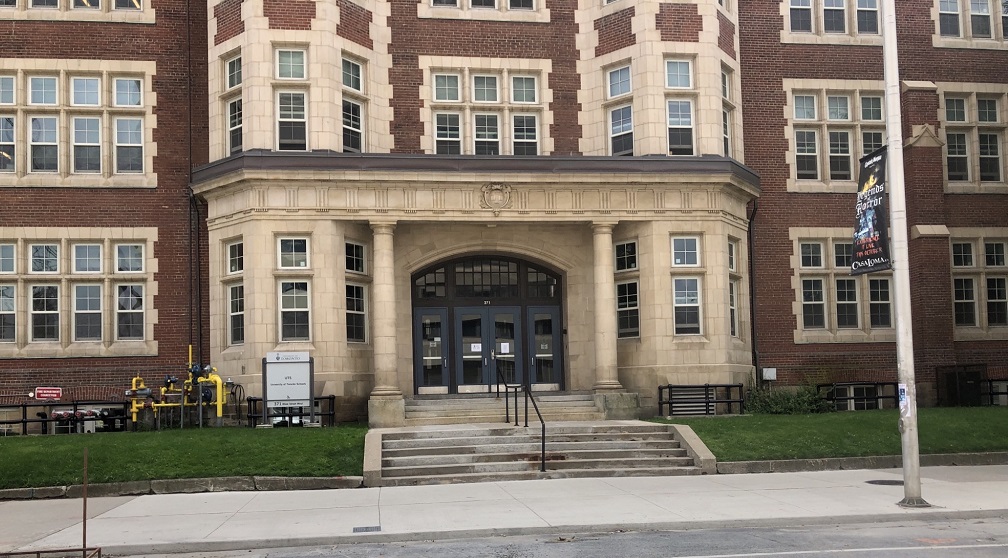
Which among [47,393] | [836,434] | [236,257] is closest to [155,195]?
[236,257]

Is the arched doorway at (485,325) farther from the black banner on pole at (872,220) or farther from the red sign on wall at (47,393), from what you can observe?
the black banner on pole at (872,220)

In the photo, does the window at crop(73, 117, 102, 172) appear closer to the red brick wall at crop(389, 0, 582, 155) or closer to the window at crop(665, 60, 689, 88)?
the red brick wall at crop(389, 0, 582, 155)

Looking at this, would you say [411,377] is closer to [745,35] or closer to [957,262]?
[745,35]

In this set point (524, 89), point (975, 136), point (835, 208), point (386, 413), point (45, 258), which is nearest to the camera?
point (386, 413)

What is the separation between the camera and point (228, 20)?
78.6 feet

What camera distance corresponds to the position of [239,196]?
23.2 meters

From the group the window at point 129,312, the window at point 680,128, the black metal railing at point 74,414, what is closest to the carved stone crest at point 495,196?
the window at point 680,128

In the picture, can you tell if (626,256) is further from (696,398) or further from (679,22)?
(679,22)

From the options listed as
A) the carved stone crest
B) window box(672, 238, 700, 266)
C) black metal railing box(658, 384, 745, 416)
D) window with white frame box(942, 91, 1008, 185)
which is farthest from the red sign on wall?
window with white frame box(942, 91, 1008, 185)

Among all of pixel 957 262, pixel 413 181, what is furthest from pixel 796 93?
pixel 413 181

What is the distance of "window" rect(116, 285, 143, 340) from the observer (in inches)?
960

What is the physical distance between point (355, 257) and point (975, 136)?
690 inches

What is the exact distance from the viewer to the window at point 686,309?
24.4 metres

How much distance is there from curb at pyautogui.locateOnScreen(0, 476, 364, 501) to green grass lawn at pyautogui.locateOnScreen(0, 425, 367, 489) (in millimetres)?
159
